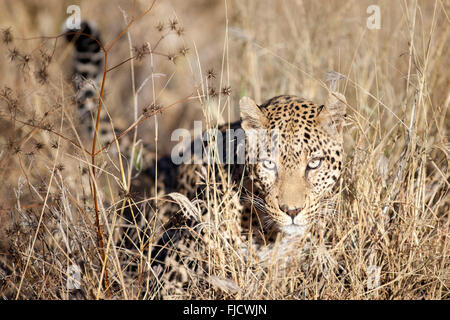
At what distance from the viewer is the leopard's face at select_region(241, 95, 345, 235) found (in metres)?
3.57

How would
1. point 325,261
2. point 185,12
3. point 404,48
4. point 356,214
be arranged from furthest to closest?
point 185,12
point 404,48
point 356,214
point 325,261

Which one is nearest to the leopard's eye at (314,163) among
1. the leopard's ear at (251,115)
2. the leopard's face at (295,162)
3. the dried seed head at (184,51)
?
the leopard's face at (295,162)

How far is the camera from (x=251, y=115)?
149 inches

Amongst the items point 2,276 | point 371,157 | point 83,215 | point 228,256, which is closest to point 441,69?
point 371,157

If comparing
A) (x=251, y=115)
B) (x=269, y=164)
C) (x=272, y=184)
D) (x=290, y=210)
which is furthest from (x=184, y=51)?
(x=290, y=210)

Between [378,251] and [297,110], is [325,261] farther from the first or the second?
[297,110]

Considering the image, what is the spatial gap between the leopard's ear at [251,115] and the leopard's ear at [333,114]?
0.41 m

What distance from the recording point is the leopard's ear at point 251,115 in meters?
3.76

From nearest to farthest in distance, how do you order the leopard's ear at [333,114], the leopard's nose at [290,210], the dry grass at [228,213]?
the dry grass at [228,213], the leopard's nose at [290,210], the leopard's ear at [333,114]

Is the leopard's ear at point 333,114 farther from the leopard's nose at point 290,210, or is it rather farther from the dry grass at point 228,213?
the leopard's nose at point 290,210

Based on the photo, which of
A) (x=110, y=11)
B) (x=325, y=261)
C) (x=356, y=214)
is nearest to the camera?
(x=325, y=261)

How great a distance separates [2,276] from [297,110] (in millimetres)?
2299

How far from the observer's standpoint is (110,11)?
8547 mm
